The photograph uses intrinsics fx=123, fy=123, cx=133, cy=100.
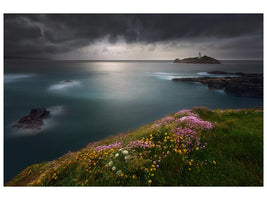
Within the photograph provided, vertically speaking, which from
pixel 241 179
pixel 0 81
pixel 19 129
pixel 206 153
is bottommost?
pixel 19 129

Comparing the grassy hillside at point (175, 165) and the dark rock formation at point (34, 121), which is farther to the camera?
the dark rock formation at point (34, 121)

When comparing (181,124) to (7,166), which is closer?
(181,124)

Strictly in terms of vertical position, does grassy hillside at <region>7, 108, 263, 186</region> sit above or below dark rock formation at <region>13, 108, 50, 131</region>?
above

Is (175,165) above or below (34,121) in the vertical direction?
above

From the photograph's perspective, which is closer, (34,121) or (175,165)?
(175,165)

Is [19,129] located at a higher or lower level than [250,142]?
lower

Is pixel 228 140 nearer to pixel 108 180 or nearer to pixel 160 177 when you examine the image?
pixel 160 177

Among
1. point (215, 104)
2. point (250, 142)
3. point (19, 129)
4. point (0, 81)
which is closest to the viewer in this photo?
point (250, 142)

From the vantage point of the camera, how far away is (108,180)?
3.27m

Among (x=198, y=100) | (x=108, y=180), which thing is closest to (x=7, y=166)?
(x=108, y=180)

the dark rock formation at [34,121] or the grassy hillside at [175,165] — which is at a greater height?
the grassy hillside at [175,165]

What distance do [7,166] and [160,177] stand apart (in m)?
18.4

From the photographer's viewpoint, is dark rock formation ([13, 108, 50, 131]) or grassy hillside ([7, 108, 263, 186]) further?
dark rock formation ([13, 108, 50, 131])

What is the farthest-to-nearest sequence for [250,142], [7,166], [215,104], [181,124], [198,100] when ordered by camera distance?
[198,100]
[215,104]
[7,166]
[181,124]
[250,142]
